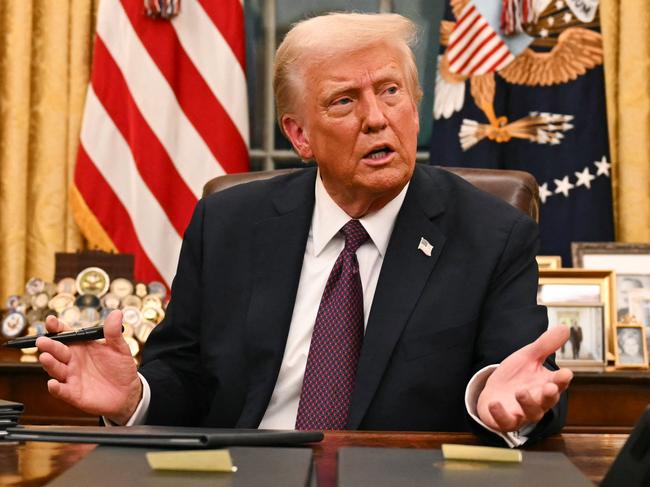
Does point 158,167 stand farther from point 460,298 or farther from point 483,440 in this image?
point 483,440

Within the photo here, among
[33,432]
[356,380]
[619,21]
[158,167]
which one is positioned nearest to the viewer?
[33,432]

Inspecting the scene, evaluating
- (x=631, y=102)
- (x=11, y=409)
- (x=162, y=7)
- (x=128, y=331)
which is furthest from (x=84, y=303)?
(x=631, y=102)

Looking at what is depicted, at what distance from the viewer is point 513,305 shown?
215 centimetres

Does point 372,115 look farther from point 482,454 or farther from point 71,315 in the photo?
point 71,315

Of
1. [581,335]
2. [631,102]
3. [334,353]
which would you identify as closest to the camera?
[334,353]

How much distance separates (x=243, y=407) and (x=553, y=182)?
6.83 feet

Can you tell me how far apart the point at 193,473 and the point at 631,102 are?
2.99 m

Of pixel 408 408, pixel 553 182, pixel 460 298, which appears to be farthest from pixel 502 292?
pixel 553 182

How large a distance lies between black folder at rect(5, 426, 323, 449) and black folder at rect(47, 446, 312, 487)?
4 centimetres

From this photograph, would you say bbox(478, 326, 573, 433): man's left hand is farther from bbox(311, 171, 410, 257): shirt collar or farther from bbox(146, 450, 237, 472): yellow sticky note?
bbox(311, 171, 410, 257): shirt collar

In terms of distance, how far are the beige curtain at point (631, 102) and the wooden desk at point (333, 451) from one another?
2263mm

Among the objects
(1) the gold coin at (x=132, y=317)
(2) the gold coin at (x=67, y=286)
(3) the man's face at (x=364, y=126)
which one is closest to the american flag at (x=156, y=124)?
(2) the gold coin at (x=67, y=286)

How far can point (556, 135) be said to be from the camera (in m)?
3.90

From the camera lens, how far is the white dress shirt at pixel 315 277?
7.11ft
